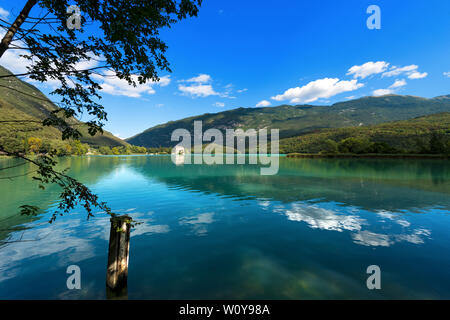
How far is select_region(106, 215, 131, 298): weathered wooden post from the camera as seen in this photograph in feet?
19.7

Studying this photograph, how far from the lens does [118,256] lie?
613 cm

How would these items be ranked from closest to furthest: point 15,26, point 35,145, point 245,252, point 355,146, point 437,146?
point 15,26 → point 245,252 → point 35,145 → point 437,146 → point 355,146

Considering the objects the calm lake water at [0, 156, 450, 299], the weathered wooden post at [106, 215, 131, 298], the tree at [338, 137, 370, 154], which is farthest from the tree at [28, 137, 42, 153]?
the tree at [338, 137, 370, 154]

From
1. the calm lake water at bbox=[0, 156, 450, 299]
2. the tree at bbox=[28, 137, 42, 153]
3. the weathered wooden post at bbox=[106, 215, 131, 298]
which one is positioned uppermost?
the tree at bbox=[28, 137, 42, 153]

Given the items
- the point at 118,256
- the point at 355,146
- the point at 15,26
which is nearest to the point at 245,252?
the point at 118,256

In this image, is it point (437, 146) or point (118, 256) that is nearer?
point (118, 256)

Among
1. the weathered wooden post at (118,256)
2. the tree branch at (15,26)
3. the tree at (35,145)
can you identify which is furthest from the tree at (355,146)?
the tree branch at (15,26)

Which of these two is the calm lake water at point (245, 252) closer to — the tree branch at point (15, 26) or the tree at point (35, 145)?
the tree at point (35, 145)

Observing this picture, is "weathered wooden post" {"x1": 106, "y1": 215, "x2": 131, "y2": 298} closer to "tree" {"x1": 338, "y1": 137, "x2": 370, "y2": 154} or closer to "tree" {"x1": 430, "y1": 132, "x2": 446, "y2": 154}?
"tree" {"x1": 430, "y1": 132, "x2": 446, "y2": 154}

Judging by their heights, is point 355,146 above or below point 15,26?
above

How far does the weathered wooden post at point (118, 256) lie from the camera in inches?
237

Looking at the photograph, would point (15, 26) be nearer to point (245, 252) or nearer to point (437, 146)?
point (245, 252)

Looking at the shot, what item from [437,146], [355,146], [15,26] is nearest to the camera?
[15,26]

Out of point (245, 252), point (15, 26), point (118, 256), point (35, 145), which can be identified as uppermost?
point (15, 26)
